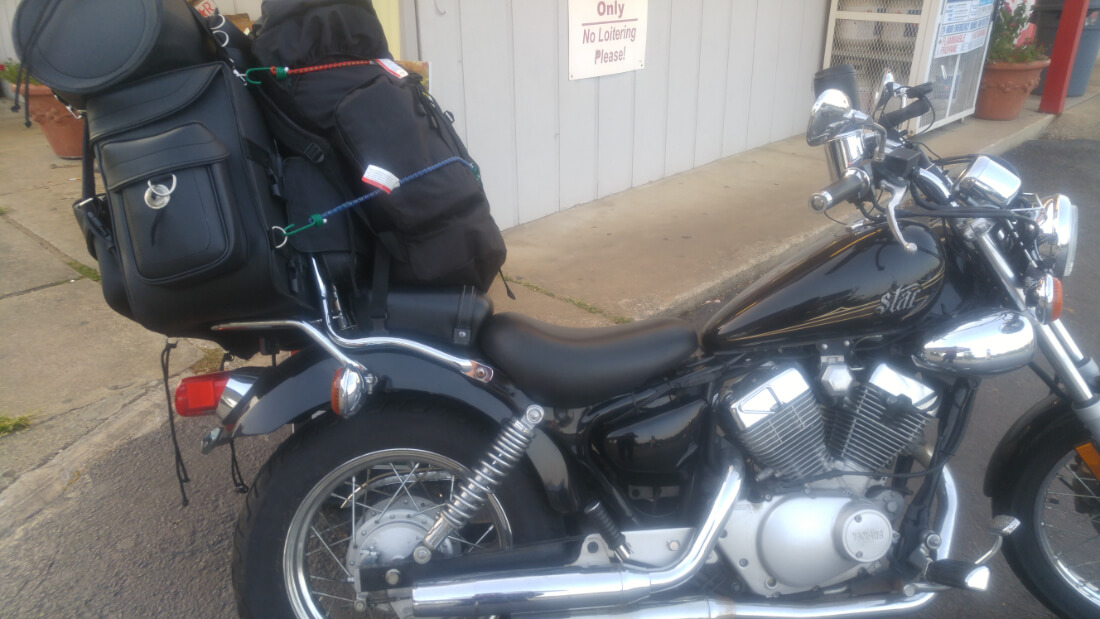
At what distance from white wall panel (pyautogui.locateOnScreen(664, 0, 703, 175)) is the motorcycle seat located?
172 inches

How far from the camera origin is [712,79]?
6207 millimetres

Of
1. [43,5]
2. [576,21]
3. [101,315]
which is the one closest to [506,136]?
[576,21]

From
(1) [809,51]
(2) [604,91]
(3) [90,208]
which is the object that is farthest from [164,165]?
(1) [809,51]

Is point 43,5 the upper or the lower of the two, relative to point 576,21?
upper

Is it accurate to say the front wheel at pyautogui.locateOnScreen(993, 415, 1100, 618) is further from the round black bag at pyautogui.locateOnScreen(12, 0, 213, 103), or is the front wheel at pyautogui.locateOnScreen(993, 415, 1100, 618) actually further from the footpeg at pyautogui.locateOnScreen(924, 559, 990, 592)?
the round black bag at pyautogui.locateOnScreen(12, 0, 213, 103)

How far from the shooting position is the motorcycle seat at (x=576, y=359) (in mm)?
1846

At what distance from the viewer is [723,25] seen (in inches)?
241

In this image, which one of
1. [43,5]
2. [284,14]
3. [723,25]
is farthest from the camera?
[723,25]

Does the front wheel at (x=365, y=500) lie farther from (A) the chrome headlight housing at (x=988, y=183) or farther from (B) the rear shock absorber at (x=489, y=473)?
(A) the chrome headlight housing at (x=988, y=183)

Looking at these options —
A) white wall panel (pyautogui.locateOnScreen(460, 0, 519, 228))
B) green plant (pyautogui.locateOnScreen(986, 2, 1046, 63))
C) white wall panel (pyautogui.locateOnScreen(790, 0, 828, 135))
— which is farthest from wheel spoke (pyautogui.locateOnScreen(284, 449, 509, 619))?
green plant (pyautogui.locateOnScreen(986, 2, 1046, 63))

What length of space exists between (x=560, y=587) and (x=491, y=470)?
1.08 feet

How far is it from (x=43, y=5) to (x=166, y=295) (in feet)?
2.20

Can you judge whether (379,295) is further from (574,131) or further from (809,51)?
(809,51)

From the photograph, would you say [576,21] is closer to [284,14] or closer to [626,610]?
[284,14]
